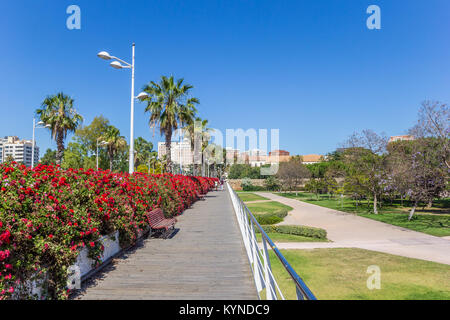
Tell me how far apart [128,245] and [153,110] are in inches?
565

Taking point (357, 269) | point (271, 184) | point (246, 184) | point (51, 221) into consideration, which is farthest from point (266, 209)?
point (246, 184)

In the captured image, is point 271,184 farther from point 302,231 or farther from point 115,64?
point 115,64

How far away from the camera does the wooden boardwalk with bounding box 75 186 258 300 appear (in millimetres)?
4223

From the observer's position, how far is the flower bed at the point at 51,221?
132 inches

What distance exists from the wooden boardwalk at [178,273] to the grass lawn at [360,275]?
3.03m

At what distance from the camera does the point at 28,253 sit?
3.57m

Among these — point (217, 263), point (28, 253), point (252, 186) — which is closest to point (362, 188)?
point (217, 263)

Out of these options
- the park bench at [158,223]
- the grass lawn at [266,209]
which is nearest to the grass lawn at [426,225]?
the grass lawn at [266,209]

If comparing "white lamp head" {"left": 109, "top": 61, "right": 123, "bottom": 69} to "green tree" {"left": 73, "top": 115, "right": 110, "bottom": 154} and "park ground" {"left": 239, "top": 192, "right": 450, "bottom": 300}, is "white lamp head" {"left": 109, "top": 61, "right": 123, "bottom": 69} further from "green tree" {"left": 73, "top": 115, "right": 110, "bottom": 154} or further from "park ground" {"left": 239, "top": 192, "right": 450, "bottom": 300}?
"green tree" {"left": 73, "top": 115, "right": 110, "bottom": 154}

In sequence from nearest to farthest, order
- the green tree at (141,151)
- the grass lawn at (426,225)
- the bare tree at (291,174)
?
the grass lawn at (426,225) → the bare tree at (291,174) → the green tree at (141,151)

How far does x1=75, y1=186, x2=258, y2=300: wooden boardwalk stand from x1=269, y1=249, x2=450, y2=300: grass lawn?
9.95ft

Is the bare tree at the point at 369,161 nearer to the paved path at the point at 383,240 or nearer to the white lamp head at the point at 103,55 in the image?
the paved path at the point at 383,240

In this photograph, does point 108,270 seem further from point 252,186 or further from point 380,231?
point 252,186

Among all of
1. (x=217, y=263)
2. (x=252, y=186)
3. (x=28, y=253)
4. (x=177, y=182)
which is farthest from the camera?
(x=252, y=186)
